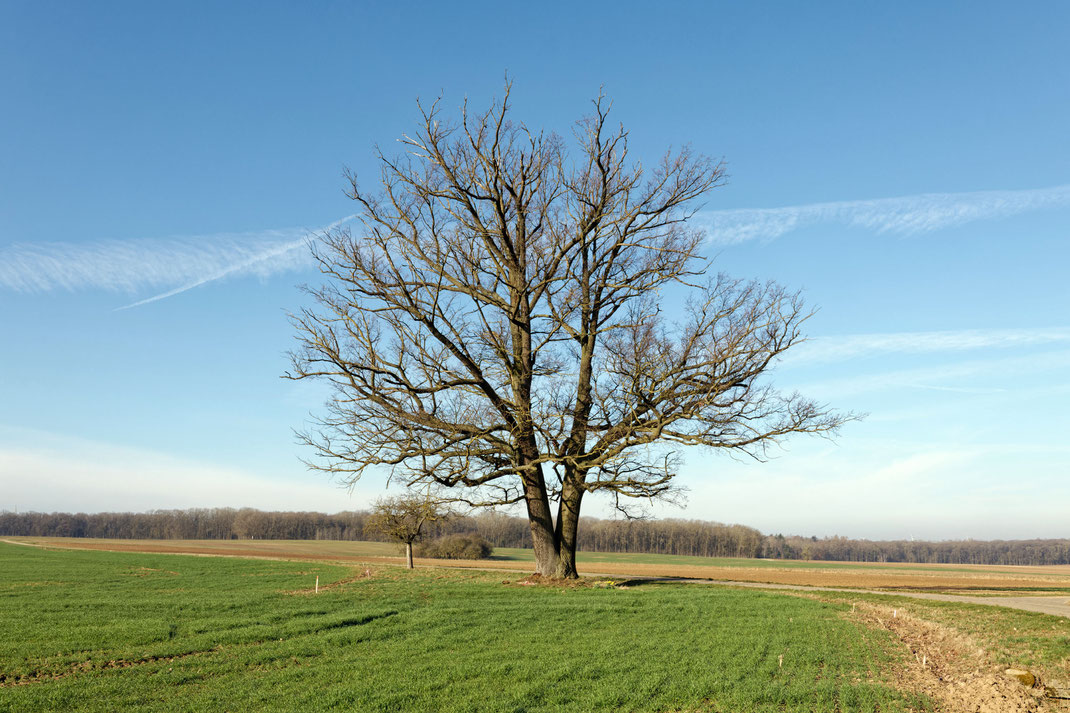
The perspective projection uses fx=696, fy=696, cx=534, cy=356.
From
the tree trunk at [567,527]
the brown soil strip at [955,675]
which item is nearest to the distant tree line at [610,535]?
the tree trunk at [567,527]

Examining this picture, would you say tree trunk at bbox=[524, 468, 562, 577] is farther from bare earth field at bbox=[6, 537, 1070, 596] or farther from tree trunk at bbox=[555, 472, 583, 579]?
bare earth field at bbox=[6, 537, 1070, 596]

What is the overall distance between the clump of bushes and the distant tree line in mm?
61305

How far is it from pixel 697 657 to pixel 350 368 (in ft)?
50.1

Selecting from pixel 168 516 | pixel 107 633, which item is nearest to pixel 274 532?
pixel 168 516

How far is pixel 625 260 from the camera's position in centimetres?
2647

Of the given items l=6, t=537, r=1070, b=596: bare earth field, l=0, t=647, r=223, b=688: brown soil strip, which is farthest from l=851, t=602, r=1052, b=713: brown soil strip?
l=6, t=537, r=1070, b=596: bare earth field

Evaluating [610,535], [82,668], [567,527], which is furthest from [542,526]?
[610,535]

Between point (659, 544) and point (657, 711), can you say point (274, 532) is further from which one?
point (657, 711)

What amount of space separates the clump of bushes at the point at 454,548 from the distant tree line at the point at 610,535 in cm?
6131

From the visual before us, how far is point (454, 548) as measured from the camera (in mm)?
78938

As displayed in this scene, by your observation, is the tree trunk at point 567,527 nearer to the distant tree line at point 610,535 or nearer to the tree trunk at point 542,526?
the tree trunk at point 542,526

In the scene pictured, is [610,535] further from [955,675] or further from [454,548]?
[955,675]

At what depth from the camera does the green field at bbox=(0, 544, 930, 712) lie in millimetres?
9977

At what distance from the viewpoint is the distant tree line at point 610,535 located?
506 feet
